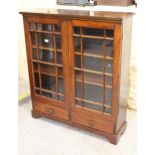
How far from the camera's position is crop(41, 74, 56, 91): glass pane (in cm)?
205

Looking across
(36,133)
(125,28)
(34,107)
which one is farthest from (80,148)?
(125,28)

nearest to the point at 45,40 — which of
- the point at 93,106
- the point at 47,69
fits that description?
the point at 47,69

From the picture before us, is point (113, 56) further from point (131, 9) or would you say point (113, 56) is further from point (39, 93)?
point (39, 93)

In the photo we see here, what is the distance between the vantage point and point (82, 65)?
5.88 feet

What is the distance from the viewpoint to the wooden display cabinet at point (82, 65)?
63.9 inches

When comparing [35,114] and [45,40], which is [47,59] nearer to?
[45,40]

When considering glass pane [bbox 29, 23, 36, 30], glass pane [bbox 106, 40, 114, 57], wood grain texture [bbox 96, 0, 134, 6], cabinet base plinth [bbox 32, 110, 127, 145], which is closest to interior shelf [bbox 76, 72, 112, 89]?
glass pane [bbox 106, 40, 114, 57]

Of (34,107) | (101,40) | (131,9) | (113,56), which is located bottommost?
(34,107)

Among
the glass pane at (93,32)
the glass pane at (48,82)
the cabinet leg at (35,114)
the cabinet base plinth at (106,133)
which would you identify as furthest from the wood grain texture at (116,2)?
the cabinet leg at (35,114)

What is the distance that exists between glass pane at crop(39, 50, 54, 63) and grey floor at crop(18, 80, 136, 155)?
2.11 ft

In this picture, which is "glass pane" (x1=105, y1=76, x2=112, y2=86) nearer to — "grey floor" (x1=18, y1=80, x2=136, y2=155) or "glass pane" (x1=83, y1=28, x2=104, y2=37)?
"glass pane" (x1=83, y1=28, x2=104, y2=37)

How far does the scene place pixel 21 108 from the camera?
2.45 meters

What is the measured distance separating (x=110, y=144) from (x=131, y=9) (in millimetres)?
1202

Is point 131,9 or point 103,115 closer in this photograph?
point 103,115
